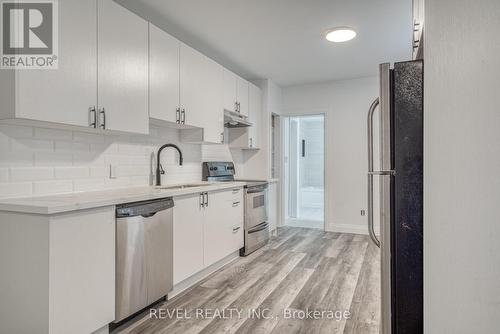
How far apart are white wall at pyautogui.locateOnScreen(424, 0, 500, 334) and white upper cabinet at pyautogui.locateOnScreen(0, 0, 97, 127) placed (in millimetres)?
1934

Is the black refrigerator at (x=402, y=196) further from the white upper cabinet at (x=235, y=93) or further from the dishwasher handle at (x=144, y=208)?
the white upper cabinet at (x=235, y=93)

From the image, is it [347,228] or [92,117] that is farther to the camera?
[347,228]

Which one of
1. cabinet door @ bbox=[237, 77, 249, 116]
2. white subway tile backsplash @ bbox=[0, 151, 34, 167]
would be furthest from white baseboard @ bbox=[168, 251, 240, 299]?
cabinet door @ bbox=[237, 77, 249, 116]

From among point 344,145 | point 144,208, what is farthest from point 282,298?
point 344,145

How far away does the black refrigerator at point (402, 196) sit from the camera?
133 centimetres

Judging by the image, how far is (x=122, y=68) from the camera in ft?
7.41

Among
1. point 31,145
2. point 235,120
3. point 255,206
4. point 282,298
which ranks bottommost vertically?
point 282,298

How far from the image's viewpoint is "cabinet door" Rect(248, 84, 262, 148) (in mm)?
4508

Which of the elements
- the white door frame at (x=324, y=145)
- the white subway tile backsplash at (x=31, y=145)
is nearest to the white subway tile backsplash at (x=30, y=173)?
the white subway tile backsplash at (x=31, y=145)

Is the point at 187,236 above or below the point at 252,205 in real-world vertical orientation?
below

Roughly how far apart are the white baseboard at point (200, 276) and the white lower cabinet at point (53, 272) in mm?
775

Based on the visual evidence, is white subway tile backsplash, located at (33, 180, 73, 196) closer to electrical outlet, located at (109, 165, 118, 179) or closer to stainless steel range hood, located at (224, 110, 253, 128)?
electrical outlet, located at (109, 165, 118, 179)

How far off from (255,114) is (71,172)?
9.68 feet

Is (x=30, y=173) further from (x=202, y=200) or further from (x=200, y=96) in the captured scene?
(x=200, y=96)
